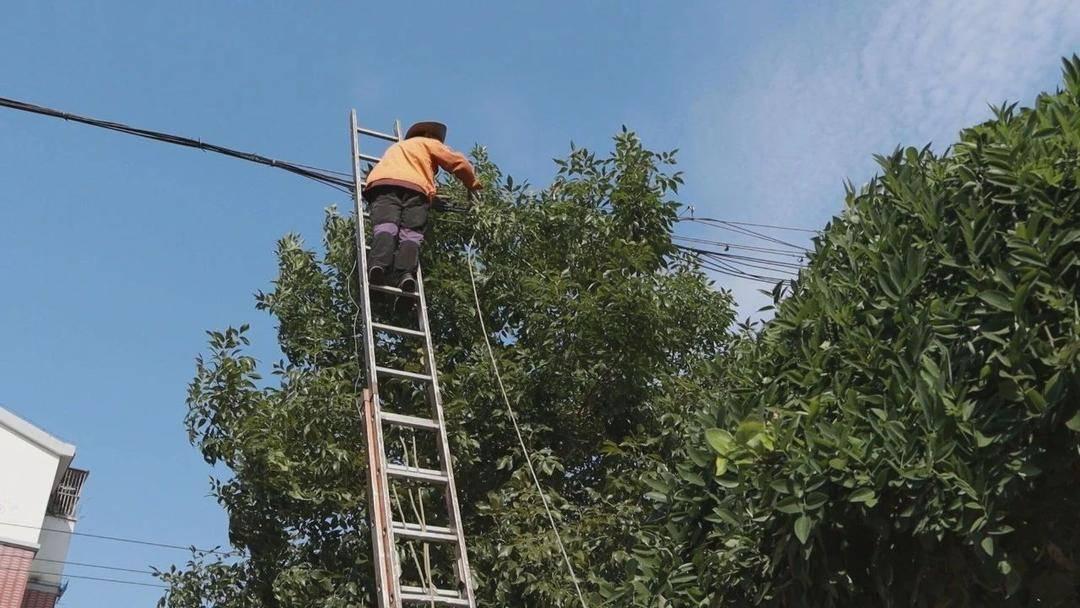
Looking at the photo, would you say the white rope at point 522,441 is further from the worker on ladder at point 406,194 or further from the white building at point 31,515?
the white building at point 31,515

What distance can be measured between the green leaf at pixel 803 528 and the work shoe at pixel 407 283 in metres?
4.14

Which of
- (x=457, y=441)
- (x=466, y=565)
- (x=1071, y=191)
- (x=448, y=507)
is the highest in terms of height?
(x=457, y=441)

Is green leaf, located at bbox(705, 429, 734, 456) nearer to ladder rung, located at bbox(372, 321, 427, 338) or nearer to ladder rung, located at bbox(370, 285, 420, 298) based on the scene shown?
ladder rung, located at bbox(372, 321, 427, 338)

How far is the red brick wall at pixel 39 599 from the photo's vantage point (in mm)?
18422

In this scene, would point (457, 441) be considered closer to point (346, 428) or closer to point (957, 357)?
point (346, 428)

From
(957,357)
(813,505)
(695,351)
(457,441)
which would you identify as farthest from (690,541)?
(695,351)

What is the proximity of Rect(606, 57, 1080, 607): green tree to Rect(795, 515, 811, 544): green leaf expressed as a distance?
0.01 m

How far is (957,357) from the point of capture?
3320 mm

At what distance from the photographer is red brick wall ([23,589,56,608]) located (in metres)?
18.4

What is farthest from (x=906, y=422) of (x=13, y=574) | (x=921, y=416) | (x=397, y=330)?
(x=13, y=574)

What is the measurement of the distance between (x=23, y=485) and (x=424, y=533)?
14.5 meters

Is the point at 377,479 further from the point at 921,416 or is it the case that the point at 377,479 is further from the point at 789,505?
the point at 921,416

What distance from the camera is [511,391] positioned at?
22.4 ft

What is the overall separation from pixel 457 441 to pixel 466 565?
95cm
